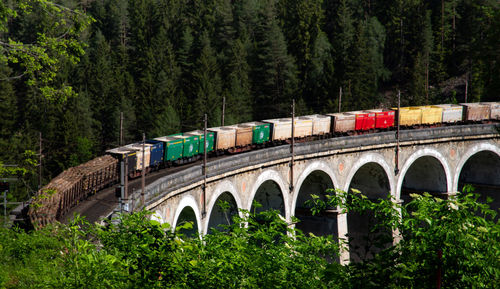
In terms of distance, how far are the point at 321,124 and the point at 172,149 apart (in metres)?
17.2

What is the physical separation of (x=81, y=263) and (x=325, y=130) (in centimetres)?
4583

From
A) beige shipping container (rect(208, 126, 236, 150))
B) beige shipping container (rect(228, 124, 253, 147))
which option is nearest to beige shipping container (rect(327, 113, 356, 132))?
beige shipping container (rect(228, 124, 253, 147))

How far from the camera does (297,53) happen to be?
313 feet

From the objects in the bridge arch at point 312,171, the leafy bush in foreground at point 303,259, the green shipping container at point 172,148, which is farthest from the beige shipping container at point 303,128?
the leafy bush in foreground at point 303,259

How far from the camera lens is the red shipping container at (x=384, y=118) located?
56.6 m

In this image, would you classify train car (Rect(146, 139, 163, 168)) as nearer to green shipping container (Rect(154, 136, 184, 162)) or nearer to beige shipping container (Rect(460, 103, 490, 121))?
green shipping container (Rect(154, 136, 184, 162))

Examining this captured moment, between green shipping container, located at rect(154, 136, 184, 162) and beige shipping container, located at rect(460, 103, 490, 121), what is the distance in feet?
110

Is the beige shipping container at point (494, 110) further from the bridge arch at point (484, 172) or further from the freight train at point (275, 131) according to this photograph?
the bridge arch at point (484, 172)

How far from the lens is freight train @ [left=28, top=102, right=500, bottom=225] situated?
31797mm

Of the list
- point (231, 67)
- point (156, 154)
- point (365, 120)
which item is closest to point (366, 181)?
point (365, 120)

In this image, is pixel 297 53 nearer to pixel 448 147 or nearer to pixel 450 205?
pixel 448 147

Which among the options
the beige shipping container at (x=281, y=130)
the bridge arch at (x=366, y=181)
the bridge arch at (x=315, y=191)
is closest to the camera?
the bridge arch at (x=315, y=191)

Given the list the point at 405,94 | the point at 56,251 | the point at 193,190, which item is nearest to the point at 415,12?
the point at 405,94

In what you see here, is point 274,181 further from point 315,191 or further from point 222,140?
point 222,140
